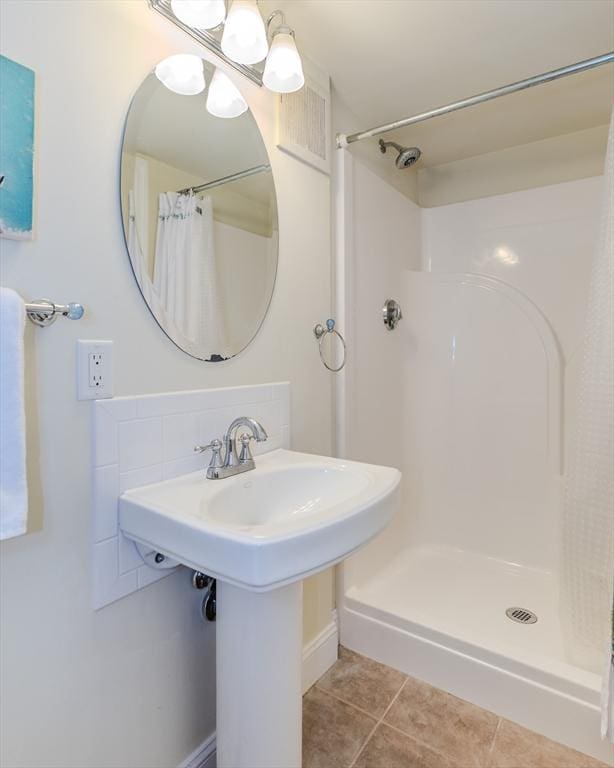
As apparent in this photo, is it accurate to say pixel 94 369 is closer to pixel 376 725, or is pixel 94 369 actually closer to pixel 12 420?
pixel 12 420

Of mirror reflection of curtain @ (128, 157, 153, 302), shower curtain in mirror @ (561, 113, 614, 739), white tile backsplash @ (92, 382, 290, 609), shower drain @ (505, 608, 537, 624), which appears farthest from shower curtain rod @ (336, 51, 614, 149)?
shower drain @ (505, 608, 537, 624)

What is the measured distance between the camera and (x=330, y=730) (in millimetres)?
1356

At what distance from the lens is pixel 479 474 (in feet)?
7.44

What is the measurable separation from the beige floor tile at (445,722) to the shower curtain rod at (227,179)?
1716 mm

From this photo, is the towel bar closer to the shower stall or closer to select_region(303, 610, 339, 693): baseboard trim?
the shower stall

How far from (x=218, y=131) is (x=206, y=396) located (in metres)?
0.74

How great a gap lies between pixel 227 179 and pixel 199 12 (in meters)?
0.36

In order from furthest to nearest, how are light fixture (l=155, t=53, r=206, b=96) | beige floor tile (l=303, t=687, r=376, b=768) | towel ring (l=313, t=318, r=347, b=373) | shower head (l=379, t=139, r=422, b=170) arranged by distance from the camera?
1. shower head (l=379, t=139, r=422, b=170)
2. towel ring (l=313, t=318, r=347, b=373)
3. beige floor tile (l=303, t=687, r=376, b=768)
4. light fixture (l=155, t=53, r=206, b=96)

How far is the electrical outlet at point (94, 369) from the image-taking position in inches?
34.5

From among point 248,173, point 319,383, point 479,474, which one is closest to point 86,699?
point 319,383

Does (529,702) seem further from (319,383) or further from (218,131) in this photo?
(218,131)

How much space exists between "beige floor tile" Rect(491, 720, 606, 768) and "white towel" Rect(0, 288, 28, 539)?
1.45m

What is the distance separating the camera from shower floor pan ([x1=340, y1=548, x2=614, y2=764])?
1.29 m

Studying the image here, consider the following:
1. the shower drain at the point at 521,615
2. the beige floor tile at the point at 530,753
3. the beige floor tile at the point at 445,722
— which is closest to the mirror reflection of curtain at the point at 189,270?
the beige floor tile at the point at 445,722
